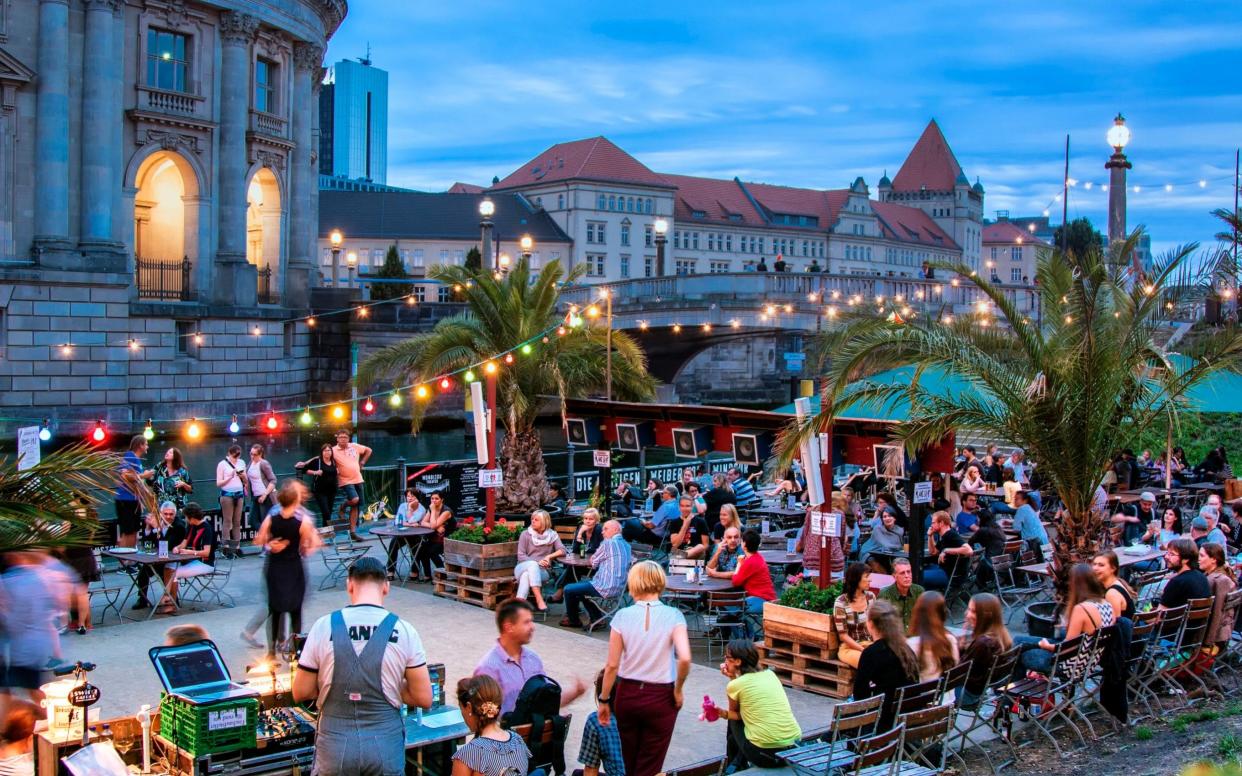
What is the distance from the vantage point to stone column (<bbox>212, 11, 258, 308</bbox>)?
43688 mm

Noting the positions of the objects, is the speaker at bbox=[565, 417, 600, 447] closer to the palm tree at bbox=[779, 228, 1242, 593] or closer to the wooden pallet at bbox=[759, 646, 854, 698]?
the palm tree at bbox=[779, 228, 1242, 593]

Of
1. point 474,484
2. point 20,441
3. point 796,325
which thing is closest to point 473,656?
point 20,441

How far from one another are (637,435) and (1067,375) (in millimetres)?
7625

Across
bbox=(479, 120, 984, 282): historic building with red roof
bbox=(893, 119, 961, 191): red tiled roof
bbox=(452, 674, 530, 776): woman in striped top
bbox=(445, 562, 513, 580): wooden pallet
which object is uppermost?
bbox=(893, 119, 961, 191): red tiled roof

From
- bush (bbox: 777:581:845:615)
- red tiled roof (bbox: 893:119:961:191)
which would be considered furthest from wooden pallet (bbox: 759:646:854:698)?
red tiled roof (bbox: 893:119:961:191)

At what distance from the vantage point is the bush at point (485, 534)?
15.7m

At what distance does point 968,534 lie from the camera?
54.5 ft

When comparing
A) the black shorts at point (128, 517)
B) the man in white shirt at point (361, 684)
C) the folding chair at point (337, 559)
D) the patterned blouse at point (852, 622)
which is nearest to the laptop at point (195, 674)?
the man in white shirt at point (361, 684)

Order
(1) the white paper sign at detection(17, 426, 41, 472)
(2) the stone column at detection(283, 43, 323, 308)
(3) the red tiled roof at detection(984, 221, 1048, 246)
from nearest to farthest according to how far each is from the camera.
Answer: (1) the white paper sign at detection(17, 426, 41, 472), (2) the stone column at detection(283, 43, 323, 308), (3) the red tiled roof at detection(984, 221, 1048, 246)

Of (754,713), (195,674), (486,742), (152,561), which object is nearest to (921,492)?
(754,713)

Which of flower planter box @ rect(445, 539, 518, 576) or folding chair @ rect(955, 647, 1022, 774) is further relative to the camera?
flower planter box @ rect(445, 539, 518, 576)

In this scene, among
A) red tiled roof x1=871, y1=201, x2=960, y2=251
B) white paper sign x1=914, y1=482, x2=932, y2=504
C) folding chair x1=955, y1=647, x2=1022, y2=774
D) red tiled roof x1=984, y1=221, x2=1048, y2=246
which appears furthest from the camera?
red tiled roof x1=984, y1=221, x2=1048, y2=246

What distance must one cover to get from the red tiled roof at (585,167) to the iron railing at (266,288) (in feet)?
216

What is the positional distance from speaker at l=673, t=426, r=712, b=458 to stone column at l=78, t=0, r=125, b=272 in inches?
1065
